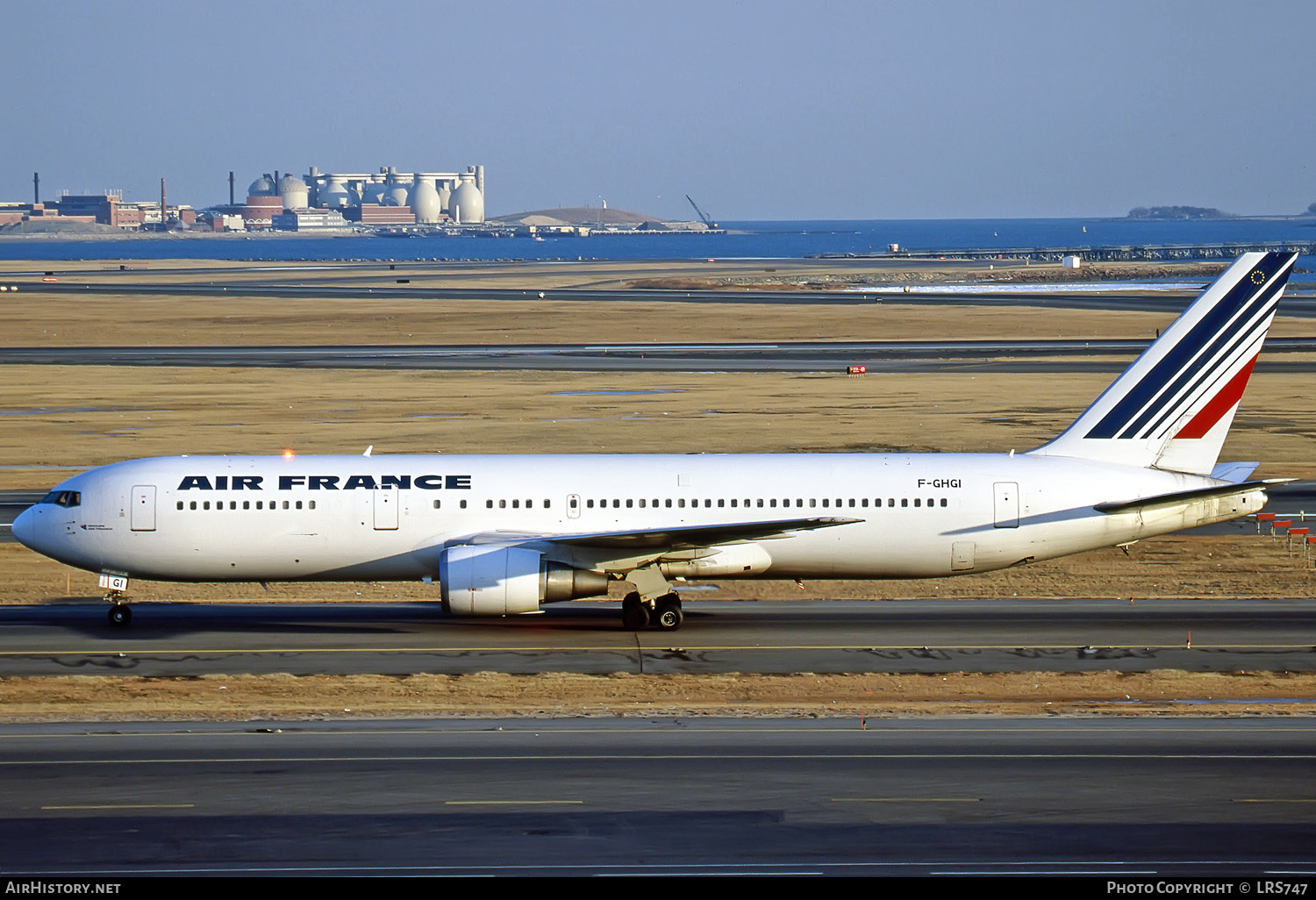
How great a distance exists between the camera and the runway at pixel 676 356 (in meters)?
94.7

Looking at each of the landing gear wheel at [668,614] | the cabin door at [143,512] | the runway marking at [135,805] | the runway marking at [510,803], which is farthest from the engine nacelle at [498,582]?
the runway marking at [135,805]

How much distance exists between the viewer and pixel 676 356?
337 ft

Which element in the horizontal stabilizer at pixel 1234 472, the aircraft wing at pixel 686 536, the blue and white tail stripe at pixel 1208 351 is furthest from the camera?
the blue and white tail stripe at pixel 1208 351

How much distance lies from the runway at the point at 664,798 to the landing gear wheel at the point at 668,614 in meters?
8.41

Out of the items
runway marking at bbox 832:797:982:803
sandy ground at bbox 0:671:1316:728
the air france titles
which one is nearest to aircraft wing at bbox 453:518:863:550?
the air france titles

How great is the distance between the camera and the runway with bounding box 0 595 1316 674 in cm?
3319

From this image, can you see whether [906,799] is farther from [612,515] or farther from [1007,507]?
[612,515]

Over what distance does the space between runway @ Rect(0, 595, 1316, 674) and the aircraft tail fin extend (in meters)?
4.26

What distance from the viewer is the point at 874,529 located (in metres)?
37.1

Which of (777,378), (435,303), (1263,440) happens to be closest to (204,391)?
(777,378)

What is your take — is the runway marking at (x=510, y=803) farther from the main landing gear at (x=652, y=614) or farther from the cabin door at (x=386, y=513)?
the cabin door at (x=386, y=513)

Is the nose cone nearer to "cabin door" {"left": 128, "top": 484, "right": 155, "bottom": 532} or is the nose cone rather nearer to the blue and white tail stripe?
"cabin door" {"left": 128, "top": 484, "right": 155, "bottom": 532}

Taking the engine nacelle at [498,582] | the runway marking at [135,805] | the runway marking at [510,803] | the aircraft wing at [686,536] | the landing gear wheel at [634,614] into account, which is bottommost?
the runway marking at [510,803]

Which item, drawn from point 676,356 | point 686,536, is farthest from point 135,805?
point 676,356
